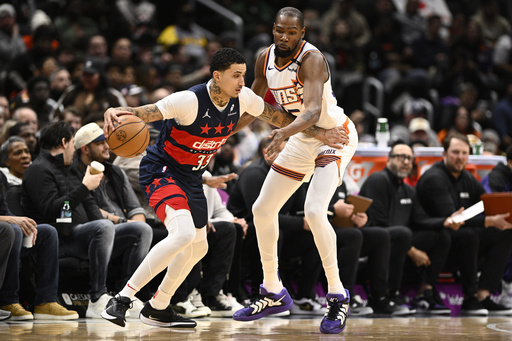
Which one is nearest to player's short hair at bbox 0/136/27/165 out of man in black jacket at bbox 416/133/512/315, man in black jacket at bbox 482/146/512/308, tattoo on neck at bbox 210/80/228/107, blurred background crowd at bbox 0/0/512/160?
blurred background crowd at bbox 0/0/512/160

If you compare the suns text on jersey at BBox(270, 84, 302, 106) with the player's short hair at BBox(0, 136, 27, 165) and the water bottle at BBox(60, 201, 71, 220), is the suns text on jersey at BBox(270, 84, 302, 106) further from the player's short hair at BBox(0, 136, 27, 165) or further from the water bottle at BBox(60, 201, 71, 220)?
the player's short hair at BBox(0, 136, 27, 165)

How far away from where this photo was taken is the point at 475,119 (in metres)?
13.4

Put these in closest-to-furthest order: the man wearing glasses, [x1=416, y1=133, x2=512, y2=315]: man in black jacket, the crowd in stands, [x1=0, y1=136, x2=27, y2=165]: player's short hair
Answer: the crowd in stands < [x1=0, y1=136, x2=27, y2=165]: player's short hair < the man wearing glasses < [x1=416, y1=133, x2=512, y2=315]: man in black jacket

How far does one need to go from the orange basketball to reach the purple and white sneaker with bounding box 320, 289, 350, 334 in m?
2.00

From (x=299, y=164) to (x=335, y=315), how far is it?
1230 millimetres

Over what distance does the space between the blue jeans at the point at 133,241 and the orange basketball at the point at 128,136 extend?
1.69 m

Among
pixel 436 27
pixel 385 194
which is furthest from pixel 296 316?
pixel 436 27

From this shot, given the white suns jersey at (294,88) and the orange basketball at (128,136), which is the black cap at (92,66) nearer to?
the white suns jersey at (294,88)

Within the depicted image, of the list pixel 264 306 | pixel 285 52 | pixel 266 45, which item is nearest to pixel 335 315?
pixel 264 306

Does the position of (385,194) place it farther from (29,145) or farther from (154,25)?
(154,25)

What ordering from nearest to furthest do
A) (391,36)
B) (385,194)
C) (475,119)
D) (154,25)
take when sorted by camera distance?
(385,194) → (475,119) → (154,25) → (391,36)

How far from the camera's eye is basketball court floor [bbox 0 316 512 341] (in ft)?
18.3

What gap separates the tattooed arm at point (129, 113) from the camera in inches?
205

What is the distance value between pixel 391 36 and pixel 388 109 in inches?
85.6
